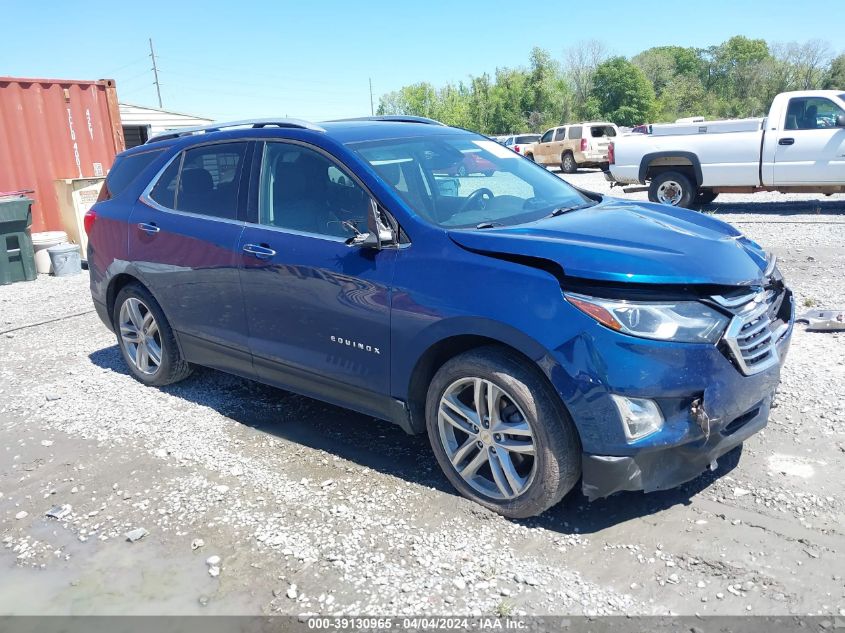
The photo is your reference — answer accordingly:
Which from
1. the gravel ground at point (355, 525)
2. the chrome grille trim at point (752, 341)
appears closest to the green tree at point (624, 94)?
the gravel ground at point (355, 525)

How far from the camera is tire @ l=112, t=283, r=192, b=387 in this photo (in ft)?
17.0

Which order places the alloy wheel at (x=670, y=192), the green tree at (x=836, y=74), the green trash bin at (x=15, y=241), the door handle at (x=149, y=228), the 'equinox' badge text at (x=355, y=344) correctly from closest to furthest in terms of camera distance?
the 'equinox' badge text at (x=355, y=344) → the door handle at (x=149, y=228) → the green trash bin at (x=15, y=241) → the alloy wheel at (x=670, y=192) → the green tree at (x=836, y=74)

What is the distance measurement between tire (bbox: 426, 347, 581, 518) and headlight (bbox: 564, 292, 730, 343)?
0.41 meters

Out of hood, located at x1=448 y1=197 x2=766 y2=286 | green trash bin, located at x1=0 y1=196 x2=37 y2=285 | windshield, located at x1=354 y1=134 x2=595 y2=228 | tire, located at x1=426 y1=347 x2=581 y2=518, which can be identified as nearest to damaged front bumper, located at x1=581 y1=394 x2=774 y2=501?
tire, located at x1=426 y1=347 x2=581 y2=518

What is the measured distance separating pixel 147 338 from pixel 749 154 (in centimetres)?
1075

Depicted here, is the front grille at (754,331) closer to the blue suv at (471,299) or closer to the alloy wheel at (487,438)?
the blue suv at (471,299)

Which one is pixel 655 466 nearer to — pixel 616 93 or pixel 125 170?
pixel 125 170

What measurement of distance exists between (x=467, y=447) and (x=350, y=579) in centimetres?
85

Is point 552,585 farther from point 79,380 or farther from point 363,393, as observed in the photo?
point 79,380

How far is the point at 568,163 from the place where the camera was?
27.2 metres

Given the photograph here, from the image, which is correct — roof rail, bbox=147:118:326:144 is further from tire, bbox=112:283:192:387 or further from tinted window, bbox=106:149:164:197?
tire, bbox=112:283:192:387

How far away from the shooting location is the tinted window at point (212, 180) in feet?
14.8

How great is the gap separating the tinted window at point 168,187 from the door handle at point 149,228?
17 centimetres

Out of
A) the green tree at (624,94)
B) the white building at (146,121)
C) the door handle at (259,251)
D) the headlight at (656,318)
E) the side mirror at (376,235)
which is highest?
the green tree at (624,94)
